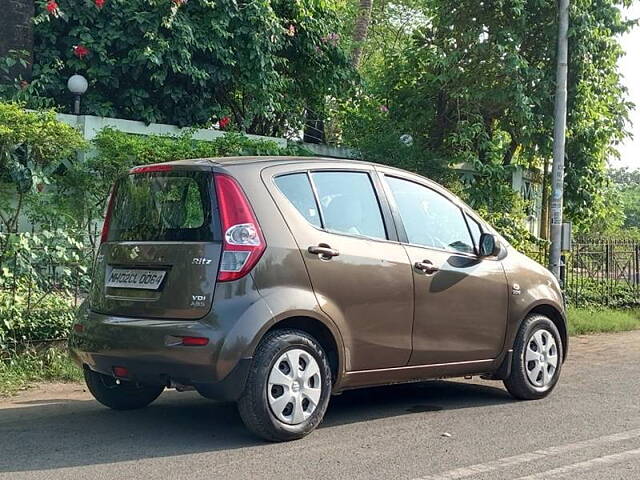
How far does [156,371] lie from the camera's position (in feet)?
17.2

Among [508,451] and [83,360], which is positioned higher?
[83,360]

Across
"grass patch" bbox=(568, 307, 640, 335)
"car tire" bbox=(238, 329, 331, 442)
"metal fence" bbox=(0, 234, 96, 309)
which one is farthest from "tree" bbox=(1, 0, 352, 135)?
"car tire" bbox=(238, 329, 331, 442)

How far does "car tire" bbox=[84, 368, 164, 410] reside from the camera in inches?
246

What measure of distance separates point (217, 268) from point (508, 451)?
213cm

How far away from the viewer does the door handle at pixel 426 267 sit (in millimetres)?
6148

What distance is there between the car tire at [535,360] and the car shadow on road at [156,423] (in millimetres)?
252

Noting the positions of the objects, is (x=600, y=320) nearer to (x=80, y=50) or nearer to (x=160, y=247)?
(x=80, y=50)

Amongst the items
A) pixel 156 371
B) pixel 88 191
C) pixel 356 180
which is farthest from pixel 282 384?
pixel 88 191

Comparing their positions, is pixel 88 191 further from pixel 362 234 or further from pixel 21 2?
pixel 362 234

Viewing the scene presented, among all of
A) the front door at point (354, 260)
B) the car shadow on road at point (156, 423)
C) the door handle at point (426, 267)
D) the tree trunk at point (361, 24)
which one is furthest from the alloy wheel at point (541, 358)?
the tree trunk at point (361, 24)

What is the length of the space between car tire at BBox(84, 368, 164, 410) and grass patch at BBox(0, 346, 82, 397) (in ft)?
4.13

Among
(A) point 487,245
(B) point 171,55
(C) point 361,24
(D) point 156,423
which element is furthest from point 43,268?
(C) point 361,24

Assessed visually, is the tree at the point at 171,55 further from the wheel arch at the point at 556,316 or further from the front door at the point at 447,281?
the wheel arch at the point at 556,316

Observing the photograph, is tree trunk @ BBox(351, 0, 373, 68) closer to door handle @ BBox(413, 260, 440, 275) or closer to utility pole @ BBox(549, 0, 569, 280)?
utility pole @ BBox(549, 0, 569, 280)
